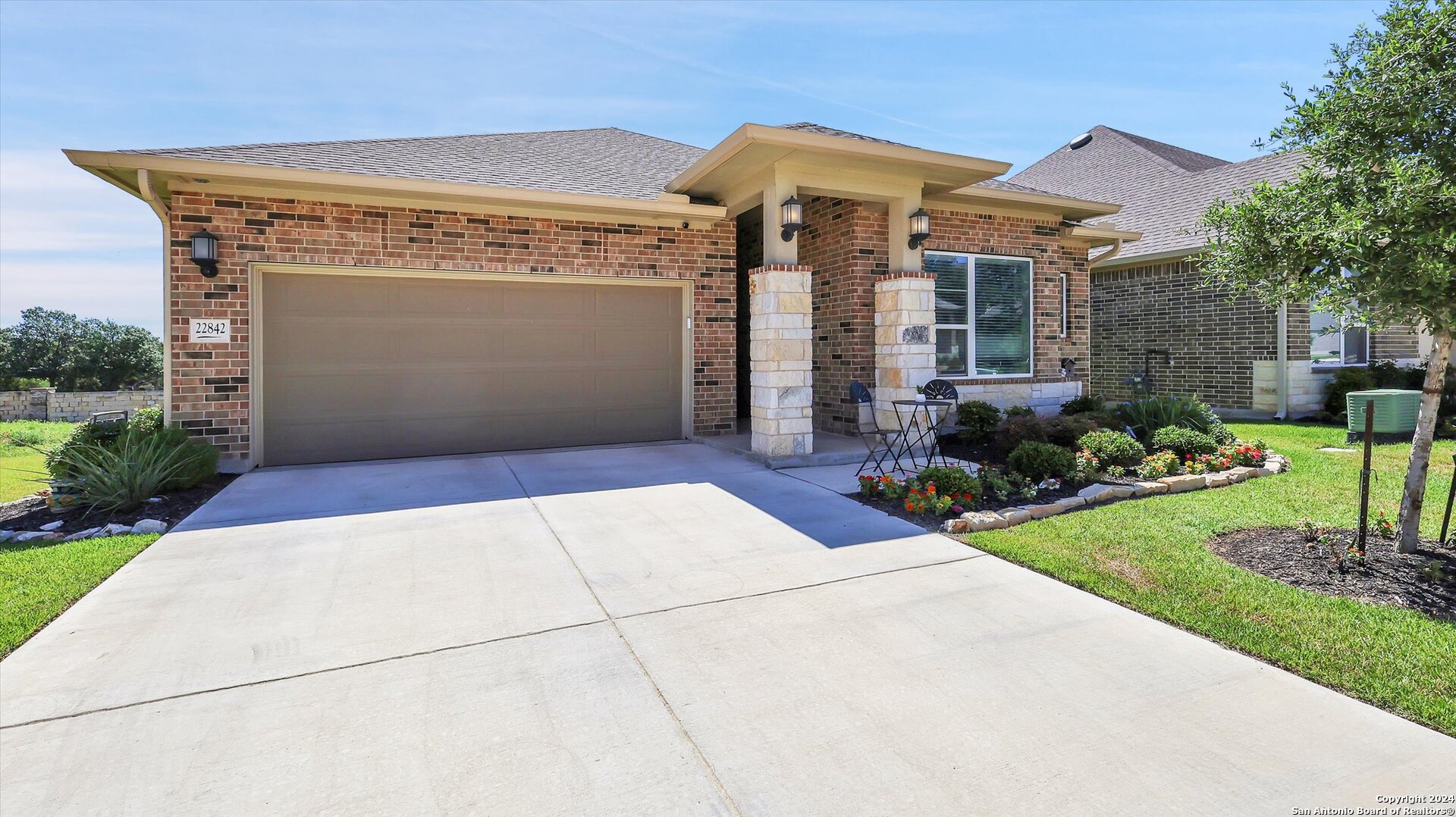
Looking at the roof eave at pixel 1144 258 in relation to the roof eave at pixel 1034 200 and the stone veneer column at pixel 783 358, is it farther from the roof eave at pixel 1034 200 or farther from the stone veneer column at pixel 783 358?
the stone veneer column at pixel 783 358

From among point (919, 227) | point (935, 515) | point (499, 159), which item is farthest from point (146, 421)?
point (919, 227)

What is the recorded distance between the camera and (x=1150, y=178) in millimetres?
15523

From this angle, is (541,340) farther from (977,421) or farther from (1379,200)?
(1379,200)

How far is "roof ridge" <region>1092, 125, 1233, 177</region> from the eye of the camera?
1566cm

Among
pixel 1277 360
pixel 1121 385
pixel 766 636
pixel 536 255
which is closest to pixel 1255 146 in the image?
pixel 766 636

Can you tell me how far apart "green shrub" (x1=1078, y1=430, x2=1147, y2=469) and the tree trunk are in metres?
2.65

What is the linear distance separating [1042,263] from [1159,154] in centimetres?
984

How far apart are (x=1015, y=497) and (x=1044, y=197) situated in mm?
5458

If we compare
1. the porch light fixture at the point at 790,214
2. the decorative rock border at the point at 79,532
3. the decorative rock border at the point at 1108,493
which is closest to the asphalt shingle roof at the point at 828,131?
the porch light fixture at the point at 790,214

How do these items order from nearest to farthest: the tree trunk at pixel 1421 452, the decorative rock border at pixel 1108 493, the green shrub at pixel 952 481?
the tree trunk at pixel 1421 452
the decorative rock border at pixel 1108 493
the green shrub at pixel 952 481

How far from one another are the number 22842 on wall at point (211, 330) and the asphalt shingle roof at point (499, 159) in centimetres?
158

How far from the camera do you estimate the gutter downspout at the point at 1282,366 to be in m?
11.2

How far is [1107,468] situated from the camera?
22.4ft

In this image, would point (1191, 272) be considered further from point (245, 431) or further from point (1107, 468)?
point (245, 431)
